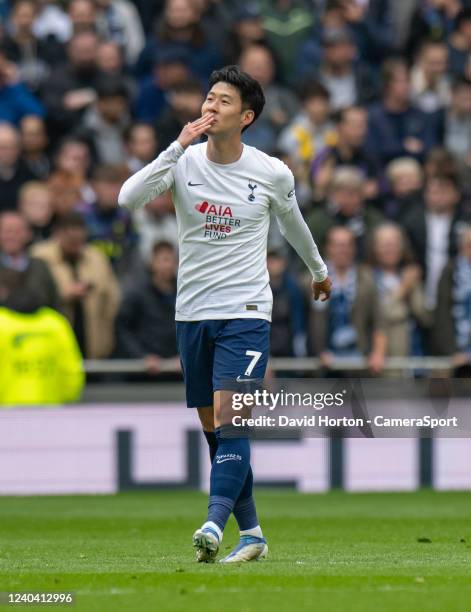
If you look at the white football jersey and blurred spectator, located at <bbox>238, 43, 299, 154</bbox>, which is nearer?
the white football jersey

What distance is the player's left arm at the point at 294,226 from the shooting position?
29.6 ft

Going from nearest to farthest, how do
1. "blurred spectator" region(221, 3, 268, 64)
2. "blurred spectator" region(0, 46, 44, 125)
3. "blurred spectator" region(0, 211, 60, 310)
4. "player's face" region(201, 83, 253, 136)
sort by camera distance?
"player's face" region(201, 83, 253, 136) < "blurred spectator" region(0, 211, 60, 310) < "blurred spectator" region(0, 46, 44, 125) < "blurred spectator" region(221, 3, 268, 64)

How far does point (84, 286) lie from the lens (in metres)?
16.0

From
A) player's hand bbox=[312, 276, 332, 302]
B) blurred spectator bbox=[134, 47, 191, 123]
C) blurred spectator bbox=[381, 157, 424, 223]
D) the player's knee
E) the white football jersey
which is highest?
blurred spectator bbox=[134, 47, 191, 123]

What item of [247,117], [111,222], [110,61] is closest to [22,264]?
[111,222]

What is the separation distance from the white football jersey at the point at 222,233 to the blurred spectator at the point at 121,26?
11103mm

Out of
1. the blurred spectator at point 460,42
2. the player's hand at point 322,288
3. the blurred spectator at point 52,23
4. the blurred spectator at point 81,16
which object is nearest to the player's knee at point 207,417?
the player's hand at point 322,288

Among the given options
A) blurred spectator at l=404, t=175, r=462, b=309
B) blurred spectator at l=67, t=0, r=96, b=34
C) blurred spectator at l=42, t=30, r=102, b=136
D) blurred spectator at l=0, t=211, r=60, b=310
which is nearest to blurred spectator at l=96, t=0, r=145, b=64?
blurred spectator at l=67, t=0, r=96, b=34

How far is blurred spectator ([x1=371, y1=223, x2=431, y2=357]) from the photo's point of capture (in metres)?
16.4

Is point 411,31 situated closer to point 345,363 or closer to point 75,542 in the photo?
point 345,363

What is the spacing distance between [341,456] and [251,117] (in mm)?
7873

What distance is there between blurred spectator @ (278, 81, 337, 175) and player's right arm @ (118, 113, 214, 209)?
30.4 ft

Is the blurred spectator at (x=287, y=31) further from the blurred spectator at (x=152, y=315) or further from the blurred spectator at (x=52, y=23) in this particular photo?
the blurred spectator at (x=152, y=315)

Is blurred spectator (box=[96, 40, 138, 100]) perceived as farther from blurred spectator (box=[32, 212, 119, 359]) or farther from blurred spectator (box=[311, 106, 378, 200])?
blurred spectator (box=[32, 212, 119, 359])
